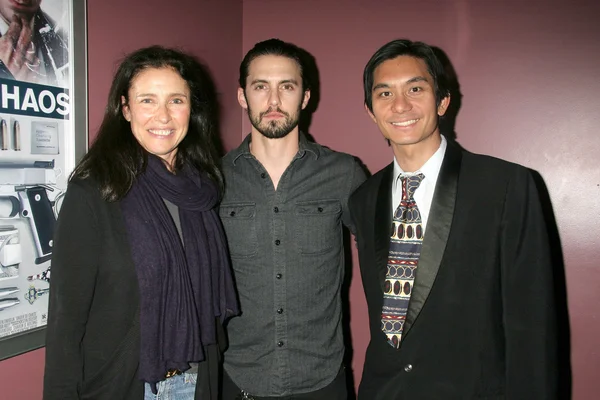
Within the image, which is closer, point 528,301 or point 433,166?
point 528,301

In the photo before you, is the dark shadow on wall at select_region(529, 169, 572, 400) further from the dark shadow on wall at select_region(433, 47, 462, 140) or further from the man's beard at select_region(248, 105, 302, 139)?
the man's beard at select_region(248, 105, 302, 139)

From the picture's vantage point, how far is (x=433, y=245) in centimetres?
144

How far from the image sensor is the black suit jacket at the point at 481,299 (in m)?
1.34

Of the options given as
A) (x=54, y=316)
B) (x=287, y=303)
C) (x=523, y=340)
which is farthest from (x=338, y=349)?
(x=54, y=316)

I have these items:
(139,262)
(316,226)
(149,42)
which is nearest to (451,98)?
(316,226)

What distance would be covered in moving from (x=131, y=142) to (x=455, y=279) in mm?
1129

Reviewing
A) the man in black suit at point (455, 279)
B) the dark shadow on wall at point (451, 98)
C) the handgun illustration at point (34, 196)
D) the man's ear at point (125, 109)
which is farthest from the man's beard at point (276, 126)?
the dark shadow on wall at point (451, 98)

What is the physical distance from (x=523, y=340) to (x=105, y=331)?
1236 mm

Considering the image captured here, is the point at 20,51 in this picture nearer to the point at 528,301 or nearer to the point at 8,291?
the point at 8,291

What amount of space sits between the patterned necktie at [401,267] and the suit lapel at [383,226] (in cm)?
3

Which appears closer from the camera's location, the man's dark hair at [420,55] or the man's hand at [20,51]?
the man's hand at [20,51]

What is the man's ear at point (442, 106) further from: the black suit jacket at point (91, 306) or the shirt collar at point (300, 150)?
the black suit jacket at point (91, 306)

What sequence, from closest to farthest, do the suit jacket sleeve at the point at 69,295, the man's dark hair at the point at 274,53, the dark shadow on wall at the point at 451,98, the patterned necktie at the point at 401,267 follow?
1. the suit jacket sleeve at the point at 69,295
2. the patterned necktie at the point at 401,267
3. the man's dark hair at the point at 274,53
4. the dark shadow on wall at the point at 451,98

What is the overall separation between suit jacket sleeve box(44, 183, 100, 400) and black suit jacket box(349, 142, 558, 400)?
96cm
